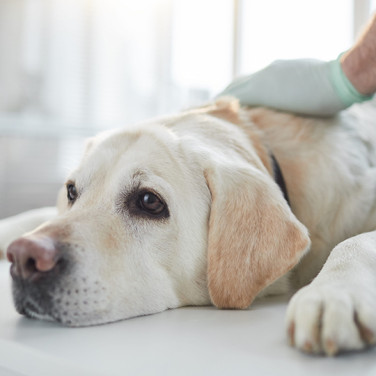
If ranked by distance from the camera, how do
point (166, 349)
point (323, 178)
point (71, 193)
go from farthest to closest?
point (323, 178)
point (71, 193)
point (166, 349)

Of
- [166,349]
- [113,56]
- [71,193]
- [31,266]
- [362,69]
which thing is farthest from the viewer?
[113,56]

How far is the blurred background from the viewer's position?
14.6 ft

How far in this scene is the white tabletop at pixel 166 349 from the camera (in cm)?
84

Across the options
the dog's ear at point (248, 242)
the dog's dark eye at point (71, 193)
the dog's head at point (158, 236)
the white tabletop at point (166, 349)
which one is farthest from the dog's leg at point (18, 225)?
the dog's ear at point (248, 242)

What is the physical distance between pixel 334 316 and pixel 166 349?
33 centimetres

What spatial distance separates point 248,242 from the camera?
1284 millimetres

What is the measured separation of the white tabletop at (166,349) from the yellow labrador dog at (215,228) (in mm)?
38

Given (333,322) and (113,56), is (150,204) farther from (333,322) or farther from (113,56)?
(113,56)

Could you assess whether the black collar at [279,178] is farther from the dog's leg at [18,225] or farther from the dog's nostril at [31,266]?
the dog's leg at [18,225]

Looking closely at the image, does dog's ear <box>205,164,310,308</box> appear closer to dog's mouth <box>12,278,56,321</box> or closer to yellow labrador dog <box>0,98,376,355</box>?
yellow labrador dog <box>0,98,376,355</box>

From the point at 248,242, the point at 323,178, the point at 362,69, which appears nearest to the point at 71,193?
the point at 248,242

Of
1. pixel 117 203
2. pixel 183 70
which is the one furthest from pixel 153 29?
pixel 117 203

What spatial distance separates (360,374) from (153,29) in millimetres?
5341

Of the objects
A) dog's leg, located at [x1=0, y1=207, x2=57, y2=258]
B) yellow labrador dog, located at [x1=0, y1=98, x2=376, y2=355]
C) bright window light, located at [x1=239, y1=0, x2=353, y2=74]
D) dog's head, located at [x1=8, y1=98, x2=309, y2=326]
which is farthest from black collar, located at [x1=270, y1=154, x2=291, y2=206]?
bright window light, located at [x1=239, y1=0, x2=353, y2=74]
